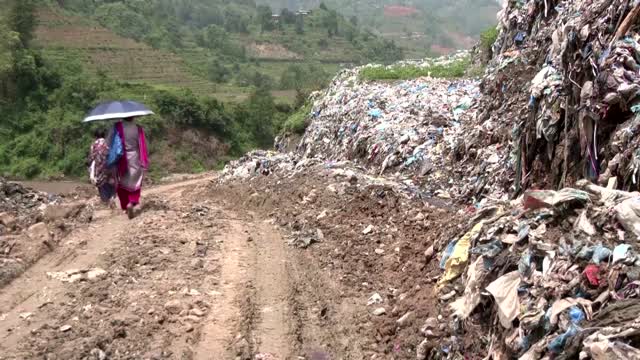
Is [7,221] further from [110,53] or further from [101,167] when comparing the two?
[110,53]

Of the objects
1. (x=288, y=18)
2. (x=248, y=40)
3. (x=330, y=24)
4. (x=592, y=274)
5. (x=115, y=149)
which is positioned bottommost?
(x=248, y=40)

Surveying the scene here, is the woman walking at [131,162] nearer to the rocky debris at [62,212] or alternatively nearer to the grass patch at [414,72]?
the rocky debris at [62,212]

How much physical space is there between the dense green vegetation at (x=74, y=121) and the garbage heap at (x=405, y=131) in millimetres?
18654

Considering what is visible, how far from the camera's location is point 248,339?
14.0ft

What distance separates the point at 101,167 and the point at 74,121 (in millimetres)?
28146

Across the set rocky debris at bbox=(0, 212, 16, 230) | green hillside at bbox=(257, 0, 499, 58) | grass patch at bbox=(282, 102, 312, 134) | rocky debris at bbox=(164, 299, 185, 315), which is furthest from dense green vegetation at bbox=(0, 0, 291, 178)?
rocky debris at bbox=(164, 299, 185, 315)

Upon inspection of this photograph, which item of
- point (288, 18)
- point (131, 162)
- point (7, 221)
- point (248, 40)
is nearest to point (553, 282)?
point (131, 162)

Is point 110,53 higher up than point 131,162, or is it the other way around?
point 131,162

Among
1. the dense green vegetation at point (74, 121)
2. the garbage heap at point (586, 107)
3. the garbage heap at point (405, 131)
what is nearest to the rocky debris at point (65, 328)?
the garbage heap at point (586, 107)

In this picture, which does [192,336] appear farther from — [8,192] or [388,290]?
Result: [8,192]

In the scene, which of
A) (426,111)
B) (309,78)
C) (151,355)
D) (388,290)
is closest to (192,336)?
(151,355)

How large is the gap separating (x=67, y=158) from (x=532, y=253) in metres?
31.7

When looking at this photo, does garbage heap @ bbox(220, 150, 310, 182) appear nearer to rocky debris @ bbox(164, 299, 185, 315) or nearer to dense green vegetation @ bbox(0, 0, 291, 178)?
rocky debris @ bbox(164, 299, 185, 315)

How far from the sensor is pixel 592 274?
10.4ft
